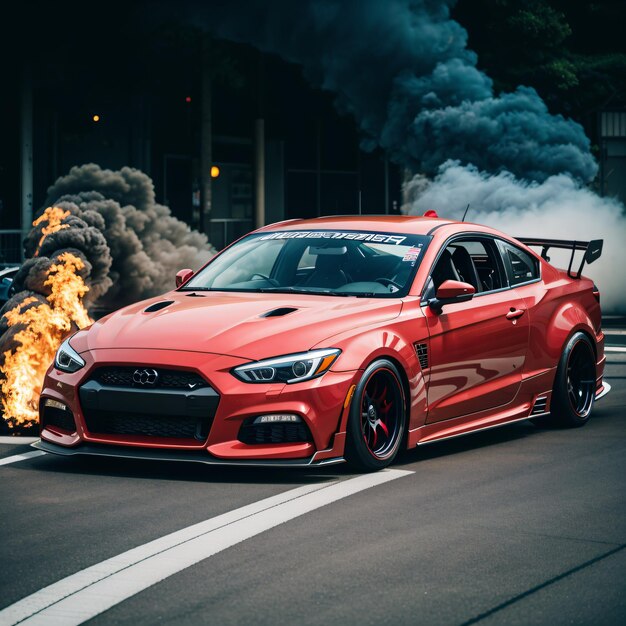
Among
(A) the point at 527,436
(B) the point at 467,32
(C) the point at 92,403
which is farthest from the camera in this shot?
(B) the point at 467,32

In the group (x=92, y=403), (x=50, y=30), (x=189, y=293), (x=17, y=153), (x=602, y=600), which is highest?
(x=50, y=30)

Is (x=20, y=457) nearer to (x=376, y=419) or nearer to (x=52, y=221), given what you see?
(x=376, y=419)

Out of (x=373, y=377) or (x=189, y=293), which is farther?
(x=189, y=293)

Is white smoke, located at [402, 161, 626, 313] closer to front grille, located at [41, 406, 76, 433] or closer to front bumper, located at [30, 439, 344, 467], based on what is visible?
front grille, located at [41, 406, 76, 433]

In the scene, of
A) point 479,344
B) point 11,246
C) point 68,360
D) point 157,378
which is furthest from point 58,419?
point 11,246

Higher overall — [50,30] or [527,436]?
[50,30]

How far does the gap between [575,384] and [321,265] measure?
241 centimetres

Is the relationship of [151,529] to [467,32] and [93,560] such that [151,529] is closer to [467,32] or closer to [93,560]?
[93,560]

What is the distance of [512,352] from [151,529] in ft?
11.6

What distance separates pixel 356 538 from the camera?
6.62 meters

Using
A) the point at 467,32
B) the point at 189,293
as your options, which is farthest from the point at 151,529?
the point at 467,32

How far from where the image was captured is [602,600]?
5.60 metres

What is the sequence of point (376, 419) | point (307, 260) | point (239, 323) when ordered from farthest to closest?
1. point (307, 260)
2. point (376, 419)
3. point (239, 323)

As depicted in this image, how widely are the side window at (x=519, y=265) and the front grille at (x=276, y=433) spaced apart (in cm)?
265
